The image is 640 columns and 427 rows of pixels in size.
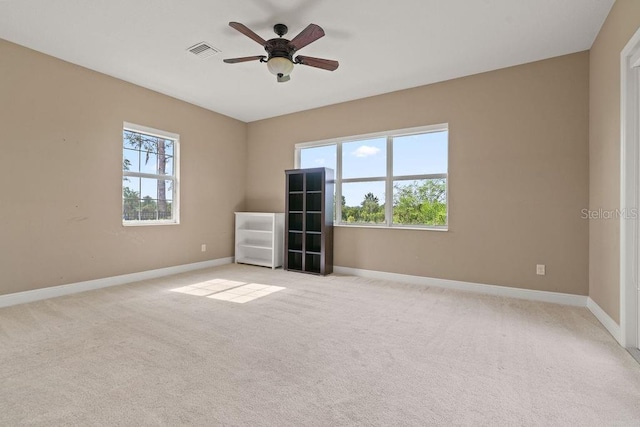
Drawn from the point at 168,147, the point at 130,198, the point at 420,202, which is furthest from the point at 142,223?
the point at 420,202

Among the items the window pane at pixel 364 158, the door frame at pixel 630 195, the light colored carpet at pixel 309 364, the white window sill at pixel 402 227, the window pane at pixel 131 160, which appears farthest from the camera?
the window pane at pixel 364 158

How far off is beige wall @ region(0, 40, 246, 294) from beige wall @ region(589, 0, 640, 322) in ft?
17.5

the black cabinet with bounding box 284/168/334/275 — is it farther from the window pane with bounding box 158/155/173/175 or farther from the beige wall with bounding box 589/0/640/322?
the beige wall with bounding box 589/0/640/322

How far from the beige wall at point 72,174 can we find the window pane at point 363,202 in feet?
8.58

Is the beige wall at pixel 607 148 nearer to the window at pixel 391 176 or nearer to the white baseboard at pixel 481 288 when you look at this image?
the white baseboard at pixel 481 288

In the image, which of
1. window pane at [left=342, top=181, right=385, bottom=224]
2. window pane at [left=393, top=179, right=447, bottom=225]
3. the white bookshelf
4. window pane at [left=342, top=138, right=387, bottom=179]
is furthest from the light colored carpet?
window pane at [left=342, top=138, right=387, bottom=179]

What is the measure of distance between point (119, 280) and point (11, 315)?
1253 mm

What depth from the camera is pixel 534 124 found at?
360 cm

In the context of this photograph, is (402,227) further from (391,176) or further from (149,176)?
(149,176)

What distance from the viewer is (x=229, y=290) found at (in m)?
3.94

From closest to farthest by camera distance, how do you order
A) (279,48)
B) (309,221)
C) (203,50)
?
1. (279,48)
2. (203,50)
3. (309,221)

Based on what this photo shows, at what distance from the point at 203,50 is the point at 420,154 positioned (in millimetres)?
3111

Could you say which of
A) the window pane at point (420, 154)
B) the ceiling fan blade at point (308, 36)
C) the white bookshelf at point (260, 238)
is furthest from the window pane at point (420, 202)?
the ceiling fan blade at point (308, 36)

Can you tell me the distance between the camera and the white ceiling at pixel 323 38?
2.68 metres
